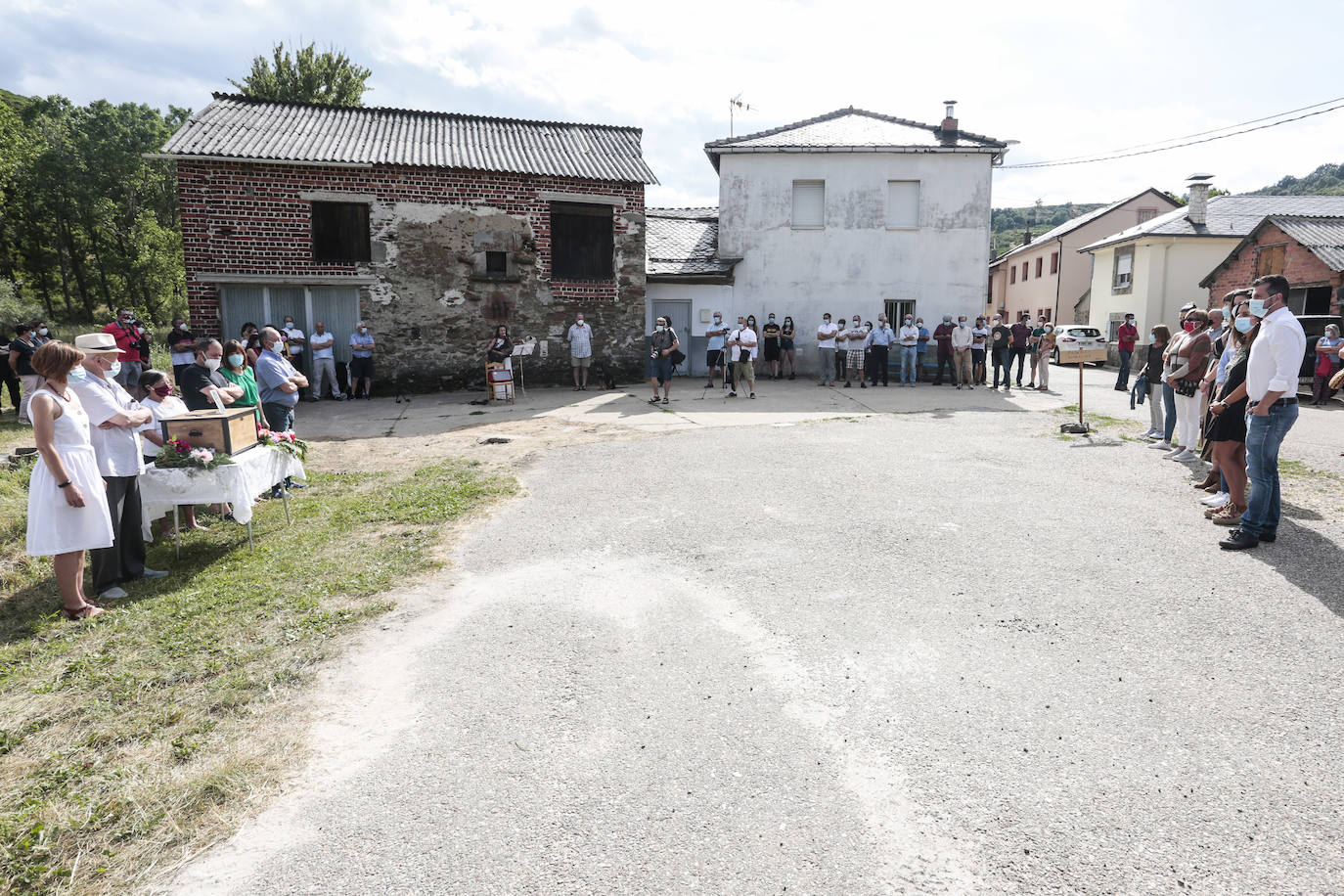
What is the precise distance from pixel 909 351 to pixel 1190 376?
33.4ft

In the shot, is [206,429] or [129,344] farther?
[129,344]

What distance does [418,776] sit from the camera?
10.2ft

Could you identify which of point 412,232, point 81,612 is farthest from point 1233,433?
point 412,232

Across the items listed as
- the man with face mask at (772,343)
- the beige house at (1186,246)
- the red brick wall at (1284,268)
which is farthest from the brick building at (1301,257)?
the man with face mask at (772,343)

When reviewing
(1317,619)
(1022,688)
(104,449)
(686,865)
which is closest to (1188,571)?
(1317,619)

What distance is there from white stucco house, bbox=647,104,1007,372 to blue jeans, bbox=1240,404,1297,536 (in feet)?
51.0

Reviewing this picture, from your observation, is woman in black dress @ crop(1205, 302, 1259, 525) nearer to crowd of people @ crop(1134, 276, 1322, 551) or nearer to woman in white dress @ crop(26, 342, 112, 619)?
crowd of people @ crop(1134, 276, 1322, 551)

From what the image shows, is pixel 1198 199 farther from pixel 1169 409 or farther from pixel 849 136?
pixel 1169 409

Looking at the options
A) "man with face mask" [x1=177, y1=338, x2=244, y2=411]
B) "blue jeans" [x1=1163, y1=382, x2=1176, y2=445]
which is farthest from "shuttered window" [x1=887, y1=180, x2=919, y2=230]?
"man with face mask" [x1=177, y1=338, x2=244, y2=411]

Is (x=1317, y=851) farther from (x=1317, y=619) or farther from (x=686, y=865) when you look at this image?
(x=1317, y=619)

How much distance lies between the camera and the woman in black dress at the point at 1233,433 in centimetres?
635

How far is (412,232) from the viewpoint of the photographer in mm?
16375

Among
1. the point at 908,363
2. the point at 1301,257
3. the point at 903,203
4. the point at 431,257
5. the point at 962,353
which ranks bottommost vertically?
the point at 908,363

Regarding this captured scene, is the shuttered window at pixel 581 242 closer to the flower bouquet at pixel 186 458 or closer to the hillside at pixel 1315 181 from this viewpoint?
the flower bouquet at pixel 186 458
